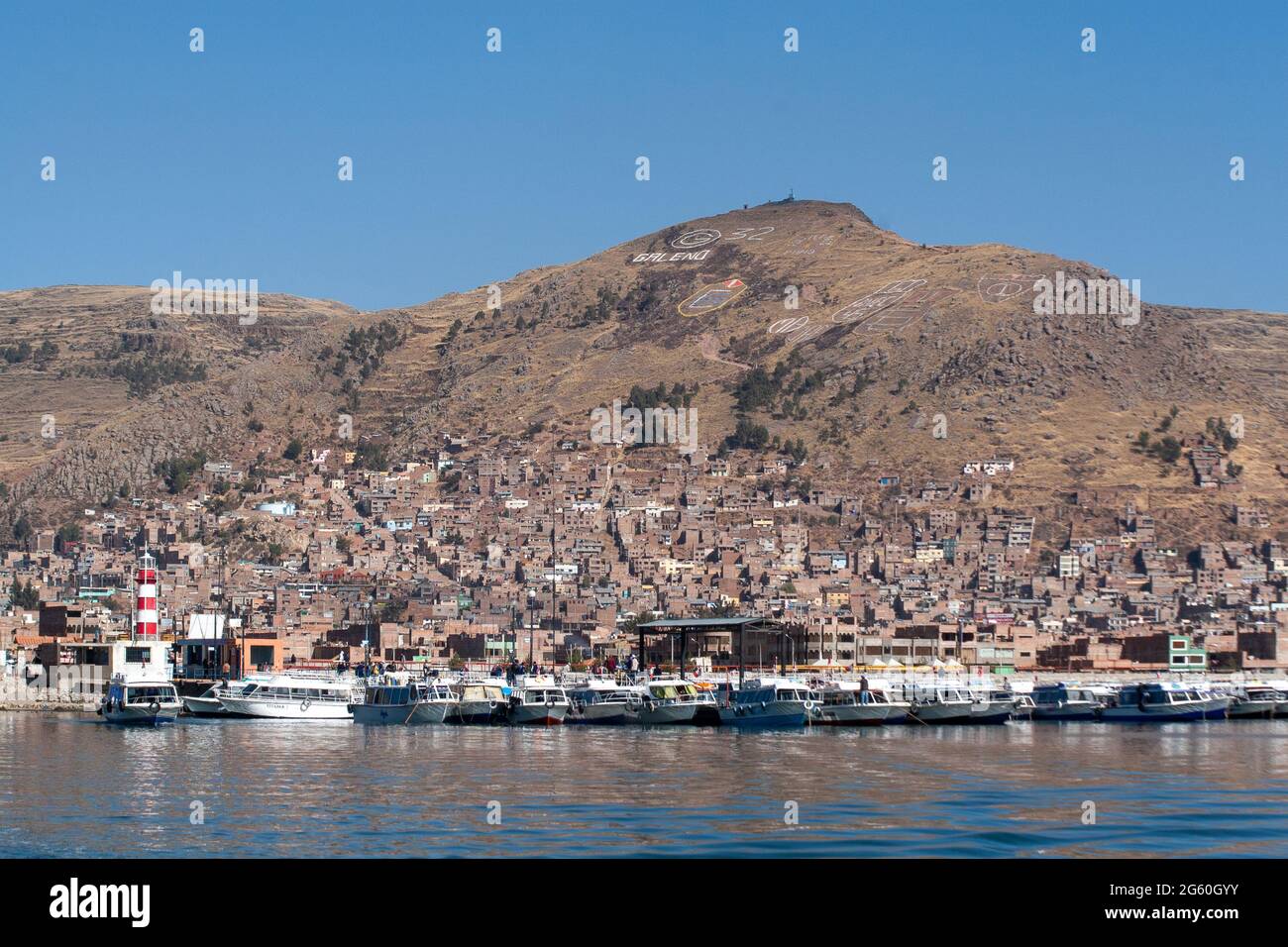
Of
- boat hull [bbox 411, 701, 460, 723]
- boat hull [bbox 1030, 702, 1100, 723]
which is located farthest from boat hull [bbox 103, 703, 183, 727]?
boat hull [bbox 1030, 702, 1100, 723]

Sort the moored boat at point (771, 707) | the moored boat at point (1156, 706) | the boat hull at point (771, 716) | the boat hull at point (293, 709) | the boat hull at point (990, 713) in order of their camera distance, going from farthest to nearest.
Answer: the moored boat at point (1156, 706)
the boat hull at point (293, 709)
the boat hull at point (990, 713)
the moored boat at point (771, 707)
the boat hull at point (771, 716)

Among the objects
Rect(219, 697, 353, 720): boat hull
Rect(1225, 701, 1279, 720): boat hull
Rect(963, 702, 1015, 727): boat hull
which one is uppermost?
Rect(219, 697, 353, 720): boat hull

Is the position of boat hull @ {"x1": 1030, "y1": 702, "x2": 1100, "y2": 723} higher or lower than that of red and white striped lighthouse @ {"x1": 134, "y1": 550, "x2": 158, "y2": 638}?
lower

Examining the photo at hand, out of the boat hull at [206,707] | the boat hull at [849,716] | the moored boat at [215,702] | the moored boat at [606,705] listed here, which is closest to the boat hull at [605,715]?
the moored boat at [606,705]

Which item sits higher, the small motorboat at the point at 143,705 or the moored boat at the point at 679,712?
the small motorboat at the point at 143,705

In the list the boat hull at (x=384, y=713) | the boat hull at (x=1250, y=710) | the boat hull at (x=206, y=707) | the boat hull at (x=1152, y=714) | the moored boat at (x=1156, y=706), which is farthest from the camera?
the boat hull at (x=1250, y=710)

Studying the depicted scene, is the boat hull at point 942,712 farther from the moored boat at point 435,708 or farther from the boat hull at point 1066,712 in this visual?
the moored boat at point 435,708

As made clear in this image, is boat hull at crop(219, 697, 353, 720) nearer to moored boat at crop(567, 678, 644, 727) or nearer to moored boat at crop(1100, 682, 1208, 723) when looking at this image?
moored boat at crop(567, 678, 644, 727)

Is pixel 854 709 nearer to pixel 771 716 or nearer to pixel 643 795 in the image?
pixel 771 716

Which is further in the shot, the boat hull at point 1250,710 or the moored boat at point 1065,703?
the boat hull at point 1250,710
